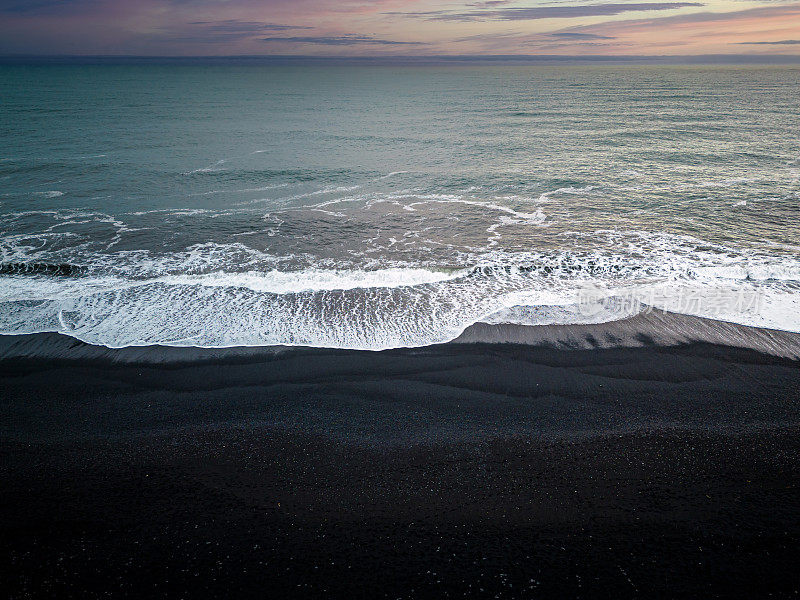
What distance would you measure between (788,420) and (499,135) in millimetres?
31201

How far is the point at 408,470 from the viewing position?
604 centimetres

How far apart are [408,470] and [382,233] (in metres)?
10.6

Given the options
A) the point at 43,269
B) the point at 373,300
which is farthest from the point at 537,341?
the point at 43,269

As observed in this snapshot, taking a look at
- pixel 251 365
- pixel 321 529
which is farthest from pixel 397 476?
pixel 251 365

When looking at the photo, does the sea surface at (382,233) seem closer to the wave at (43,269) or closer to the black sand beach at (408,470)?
the wave at (43,269)

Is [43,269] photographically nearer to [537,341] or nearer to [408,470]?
[408,470]

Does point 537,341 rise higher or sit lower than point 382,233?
lower

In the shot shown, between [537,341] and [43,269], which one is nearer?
[537,341]

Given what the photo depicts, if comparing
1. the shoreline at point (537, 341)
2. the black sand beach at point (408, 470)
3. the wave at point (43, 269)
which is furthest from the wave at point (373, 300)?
the black sand beach at point (408, 470)

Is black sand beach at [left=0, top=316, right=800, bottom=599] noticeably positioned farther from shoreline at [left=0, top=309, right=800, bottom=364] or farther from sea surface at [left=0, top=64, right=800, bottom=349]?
sea surface at [left=0, top=64, right=800, bottom=349]

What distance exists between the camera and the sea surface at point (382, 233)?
408 inches

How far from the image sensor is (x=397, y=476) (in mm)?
5953

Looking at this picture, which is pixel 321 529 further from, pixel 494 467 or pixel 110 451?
pixel 110 451

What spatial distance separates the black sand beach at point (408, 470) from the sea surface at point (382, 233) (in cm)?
136
